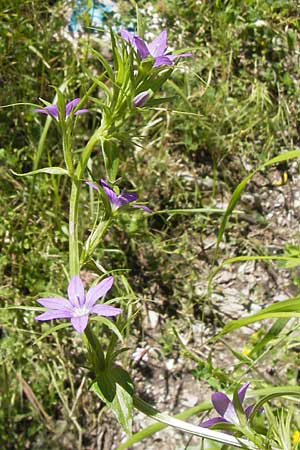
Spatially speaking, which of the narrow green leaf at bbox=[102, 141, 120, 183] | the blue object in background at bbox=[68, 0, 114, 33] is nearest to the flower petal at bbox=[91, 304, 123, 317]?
the narrow green leaf at bbox=[102, 141, 120, 183]

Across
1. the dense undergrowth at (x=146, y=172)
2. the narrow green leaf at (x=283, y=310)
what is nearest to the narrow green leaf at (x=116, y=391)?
the narrow green leaf at (x=283, y=310)

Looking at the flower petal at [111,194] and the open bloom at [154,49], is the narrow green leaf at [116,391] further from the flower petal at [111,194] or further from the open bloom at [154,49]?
the open bloom at [154,49]

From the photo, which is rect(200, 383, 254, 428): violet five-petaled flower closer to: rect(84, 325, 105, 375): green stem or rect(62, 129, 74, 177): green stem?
rect(84, 325, 105, 375): green stem

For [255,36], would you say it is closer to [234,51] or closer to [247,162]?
[234,51]

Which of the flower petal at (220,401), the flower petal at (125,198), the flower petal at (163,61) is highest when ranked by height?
the flower petal at (163,61)

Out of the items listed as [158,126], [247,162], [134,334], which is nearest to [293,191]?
[247,162]

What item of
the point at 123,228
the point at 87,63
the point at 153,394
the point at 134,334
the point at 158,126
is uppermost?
the point at 87,63
